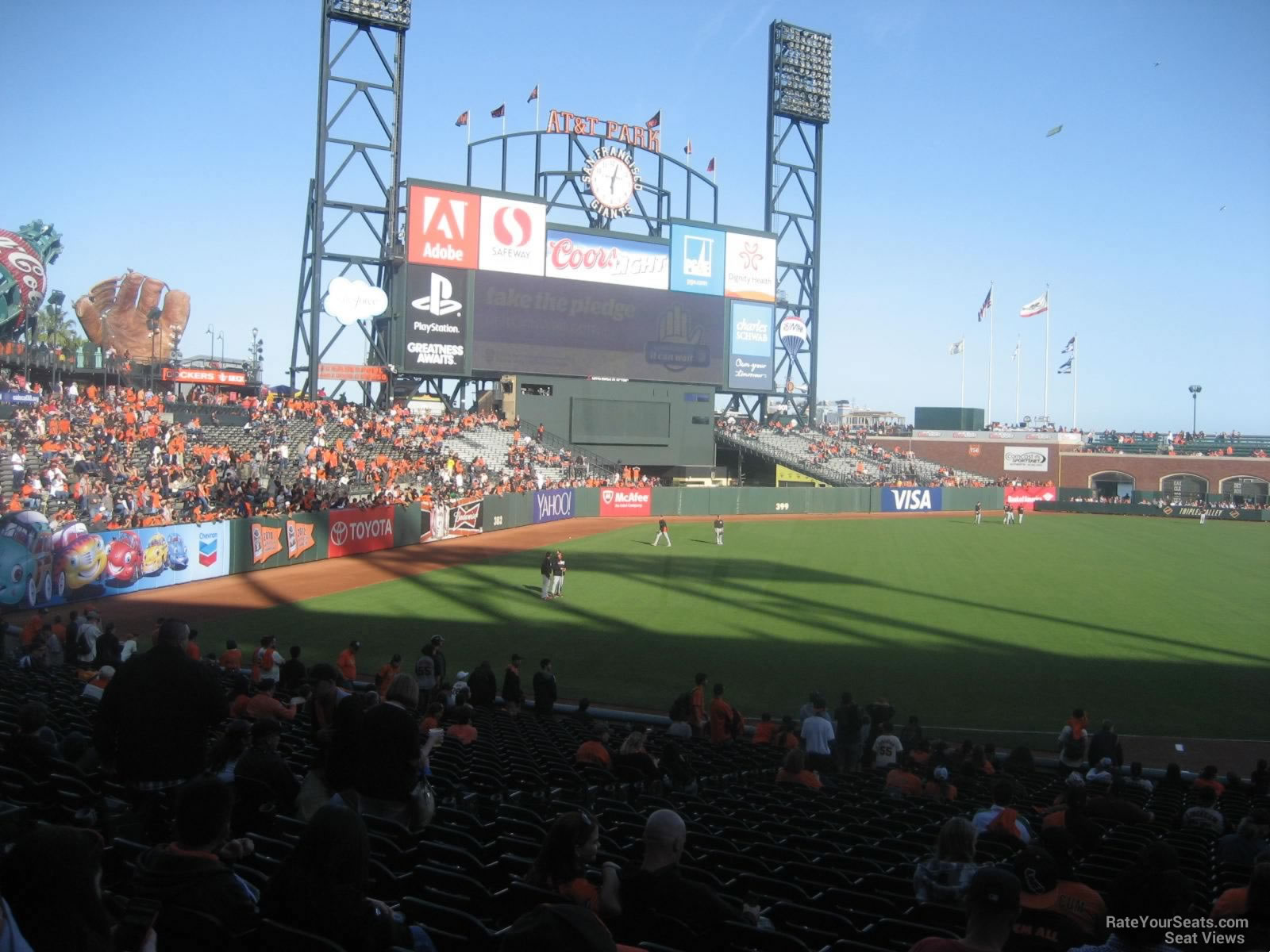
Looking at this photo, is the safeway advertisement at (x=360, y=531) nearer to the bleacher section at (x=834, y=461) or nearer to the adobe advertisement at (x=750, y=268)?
the adobe advertisement at (x=750, y=268)

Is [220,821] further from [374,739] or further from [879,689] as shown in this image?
[879,689]

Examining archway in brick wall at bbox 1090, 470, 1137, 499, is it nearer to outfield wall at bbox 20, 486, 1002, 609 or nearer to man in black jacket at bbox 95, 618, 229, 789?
outfield wall at bbox 20, 486, 1002, 609

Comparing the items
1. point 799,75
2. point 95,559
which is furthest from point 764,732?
point 799,75

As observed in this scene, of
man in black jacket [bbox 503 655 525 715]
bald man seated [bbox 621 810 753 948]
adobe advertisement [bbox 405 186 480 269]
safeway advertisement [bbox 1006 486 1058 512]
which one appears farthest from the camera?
safeway advertisement [bbox 1006 486 1058 512]

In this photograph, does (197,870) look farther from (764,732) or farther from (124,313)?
(124,313)

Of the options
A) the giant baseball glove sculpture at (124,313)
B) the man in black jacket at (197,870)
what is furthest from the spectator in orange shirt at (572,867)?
the giant baseball glove sculpture at (124,313)

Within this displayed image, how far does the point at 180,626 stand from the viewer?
573 centimetres

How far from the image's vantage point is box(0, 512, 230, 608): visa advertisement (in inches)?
839

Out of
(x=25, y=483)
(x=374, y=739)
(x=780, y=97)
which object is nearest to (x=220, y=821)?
(x=374, y=739)

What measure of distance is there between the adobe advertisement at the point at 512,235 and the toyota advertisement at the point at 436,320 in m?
1.99

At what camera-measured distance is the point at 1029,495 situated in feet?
232

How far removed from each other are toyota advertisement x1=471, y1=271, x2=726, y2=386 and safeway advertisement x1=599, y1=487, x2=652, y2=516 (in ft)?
22.4

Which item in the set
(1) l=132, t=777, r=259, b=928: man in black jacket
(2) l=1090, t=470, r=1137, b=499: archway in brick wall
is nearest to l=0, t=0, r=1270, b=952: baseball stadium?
(1) l=132, t=777, r=259, b=928: man in black jacket

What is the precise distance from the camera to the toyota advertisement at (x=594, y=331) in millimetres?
51438
